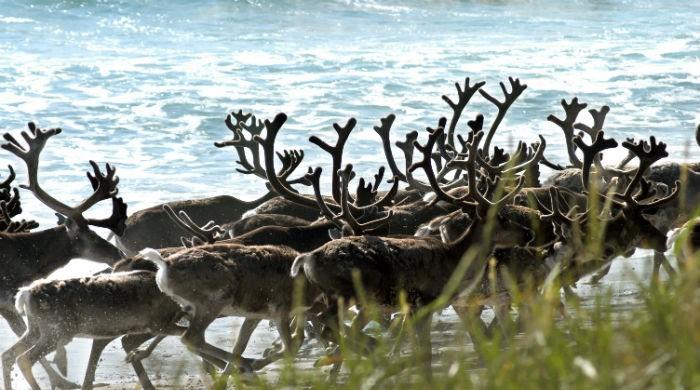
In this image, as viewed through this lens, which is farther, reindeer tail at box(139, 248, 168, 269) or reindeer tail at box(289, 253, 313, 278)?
reindeer tail at box(289, 253, 313, 278)

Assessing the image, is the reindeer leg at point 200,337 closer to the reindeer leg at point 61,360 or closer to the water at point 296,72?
the reindeer leg at point 61,360

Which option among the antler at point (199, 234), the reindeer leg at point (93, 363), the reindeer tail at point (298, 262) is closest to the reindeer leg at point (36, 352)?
the reindeer leg at point (93, 363)

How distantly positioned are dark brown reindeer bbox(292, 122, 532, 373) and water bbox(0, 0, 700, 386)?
3481 mm

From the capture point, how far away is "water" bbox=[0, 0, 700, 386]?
18422 millimetres

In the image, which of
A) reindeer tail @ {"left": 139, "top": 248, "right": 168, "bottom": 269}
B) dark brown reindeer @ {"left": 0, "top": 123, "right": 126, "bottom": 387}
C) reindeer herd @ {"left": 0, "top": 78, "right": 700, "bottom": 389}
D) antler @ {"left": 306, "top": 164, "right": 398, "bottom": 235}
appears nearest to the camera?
reindeer tail @ {"left": 139, "top": 248, "right": 168, "bottom": 269}

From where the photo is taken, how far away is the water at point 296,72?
60.4ft

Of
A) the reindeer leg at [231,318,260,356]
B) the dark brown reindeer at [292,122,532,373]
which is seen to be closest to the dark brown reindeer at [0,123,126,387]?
the reindeer leg at [231,318,260,356]

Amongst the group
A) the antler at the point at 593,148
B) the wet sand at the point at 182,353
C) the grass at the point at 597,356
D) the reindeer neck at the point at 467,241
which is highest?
the grass at the point at 597,356

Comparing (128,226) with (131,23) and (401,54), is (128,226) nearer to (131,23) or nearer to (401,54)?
(401,54)

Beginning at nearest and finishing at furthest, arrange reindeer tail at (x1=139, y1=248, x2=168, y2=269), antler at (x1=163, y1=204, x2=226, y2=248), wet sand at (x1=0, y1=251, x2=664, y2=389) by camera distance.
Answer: reindeer tail at (x1=139, y1=248, x2=168, y2=269)
wet sand at (x1=0, y1=251, x2=664, y2=389)
antler at (x1=163, y1=204, x2=226, y2=248)

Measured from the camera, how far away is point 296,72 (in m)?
26.4

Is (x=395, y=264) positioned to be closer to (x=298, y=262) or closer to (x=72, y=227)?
(x=298, y=262)

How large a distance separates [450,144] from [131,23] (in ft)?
67.3

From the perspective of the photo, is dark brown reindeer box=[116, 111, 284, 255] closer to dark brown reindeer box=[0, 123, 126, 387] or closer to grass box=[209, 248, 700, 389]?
dark brown reindeer box=[0, 123, 126, 387]
